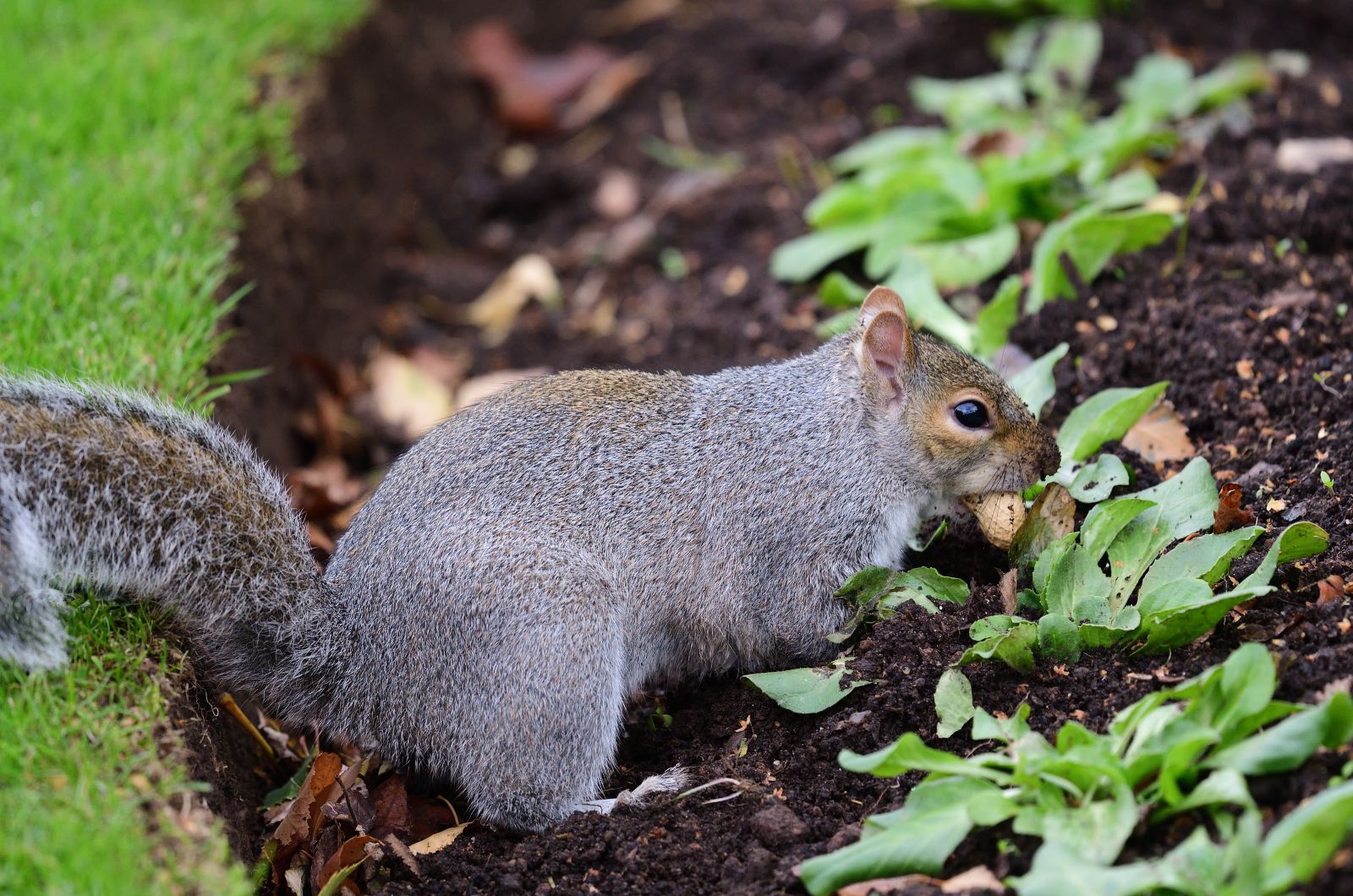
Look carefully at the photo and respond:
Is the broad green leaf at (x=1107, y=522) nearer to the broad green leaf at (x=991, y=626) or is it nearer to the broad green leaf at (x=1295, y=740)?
the broad green leaf at (x=991, y=626)

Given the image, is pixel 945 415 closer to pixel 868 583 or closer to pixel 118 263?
pixel 868 583

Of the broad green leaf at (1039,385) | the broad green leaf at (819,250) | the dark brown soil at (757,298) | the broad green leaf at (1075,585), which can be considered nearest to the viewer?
the dark brown soil at (757,298)

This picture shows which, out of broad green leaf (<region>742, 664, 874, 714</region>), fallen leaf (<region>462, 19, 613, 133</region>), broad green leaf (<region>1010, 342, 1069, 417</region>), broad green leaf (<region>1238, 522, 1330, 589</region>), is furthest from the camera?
fallen leaf (<region>462, 19, 613, 133</region>)

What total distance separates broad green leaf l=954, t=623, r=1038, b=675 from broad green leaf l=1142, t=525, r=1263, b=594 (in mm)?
311

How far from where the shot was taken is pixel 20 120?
5.40 meters

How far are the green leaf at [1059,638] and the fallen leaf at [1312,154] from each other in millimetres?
2876

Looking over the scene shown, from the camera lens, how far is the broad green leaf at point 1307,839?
7.64 feet

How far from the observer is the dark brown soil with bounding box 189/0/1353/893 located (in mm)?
3291

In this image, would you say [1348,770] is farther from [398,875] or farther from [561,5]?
[561,5]

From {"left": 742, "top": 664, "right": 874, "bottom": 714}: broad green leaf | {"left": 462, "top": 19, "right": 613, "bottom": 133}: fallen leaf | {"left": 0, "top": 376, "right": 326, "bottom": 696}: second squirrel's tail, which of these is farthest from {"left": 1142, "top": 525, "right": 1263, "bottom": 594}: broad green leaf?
{"left": 462, "top": 19, "right": 613, "bottom": 133}: fallen leaf

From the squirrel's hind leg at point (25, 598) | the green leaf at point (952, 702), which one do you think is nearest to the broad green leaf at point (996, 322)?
the green leaf at point (952, 702)

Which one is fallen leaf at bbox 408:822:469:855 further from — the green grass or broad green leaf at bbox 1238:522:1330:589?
broad green leaf at bbox 1238:522:1330:589

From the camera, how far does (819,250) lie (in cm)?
559

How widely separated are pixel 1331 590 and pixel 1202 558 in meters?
0.30
